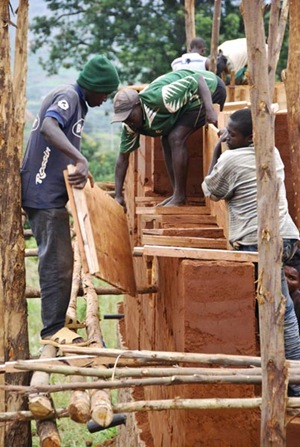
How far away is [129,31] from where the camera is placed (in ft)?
68.9

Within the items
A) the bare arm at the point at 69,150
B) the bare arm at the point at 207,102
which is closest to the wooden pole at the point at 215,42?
the bare arm at the point at 207,102

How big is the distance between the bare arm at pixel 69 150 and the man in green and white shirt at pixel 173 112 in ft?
4.18

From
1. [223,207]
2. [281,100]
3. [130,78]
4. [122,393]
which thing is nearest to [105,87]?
[223,207]

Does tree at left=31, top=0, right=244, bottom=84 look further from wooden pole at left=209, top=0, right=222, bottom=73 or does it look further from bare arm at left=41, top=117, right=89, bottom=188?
bare arm at left=41, top=117, right=89, bottom=188

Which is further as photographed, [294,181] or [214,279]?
[294,181]

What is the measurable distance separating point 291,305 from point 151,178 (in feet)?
10.0

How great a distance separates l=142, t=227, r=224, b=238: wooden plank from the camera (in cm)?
664

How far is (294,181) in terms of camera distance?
7.47 m

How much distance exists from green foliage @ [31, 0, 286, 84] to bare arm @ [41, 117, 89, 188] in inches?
535

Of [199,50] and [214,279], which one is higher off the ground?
[199,50]

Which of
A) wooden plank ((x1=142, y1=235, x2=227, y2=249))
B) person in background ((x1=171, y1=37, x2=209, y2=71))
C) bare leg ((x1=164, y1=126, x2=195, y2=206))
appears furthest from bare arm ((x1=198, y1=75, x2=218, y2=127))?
person in background ((x1=171, y1=37, x2=209, y2=71))

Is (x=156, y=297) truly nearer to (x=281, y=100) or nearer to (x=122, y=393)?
(x=122, y=393)

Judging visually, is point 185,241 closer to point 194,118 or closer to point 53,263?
point 53,263

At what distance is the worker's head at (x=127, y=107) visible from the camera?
25.0ft
